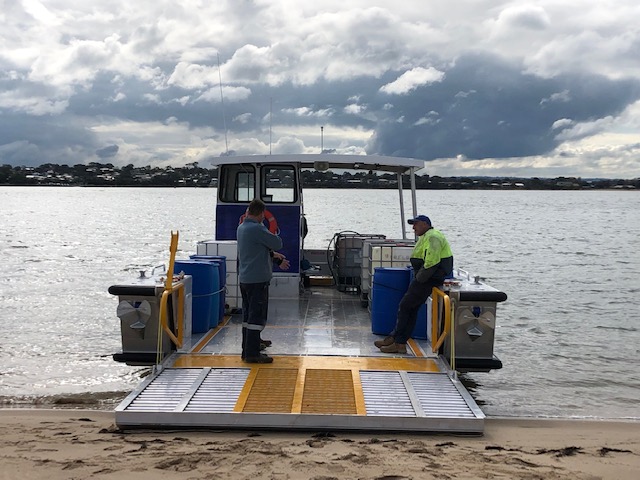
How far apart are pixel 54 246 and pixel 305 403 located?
29041 millimetres

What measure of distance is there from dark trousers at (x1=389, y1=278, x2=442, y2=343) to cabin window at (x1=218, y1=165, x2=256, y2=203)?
3.69 meters

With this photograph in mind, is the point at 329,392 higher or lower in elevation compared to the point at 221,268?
lower

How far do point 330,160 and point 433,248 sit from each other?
3335 mm

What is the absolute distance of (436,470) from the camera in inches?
174

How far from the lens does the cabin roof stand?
30.3ft

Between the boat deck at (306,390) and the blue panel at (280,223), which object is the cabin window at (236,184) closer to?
the blue panel at (280,223)

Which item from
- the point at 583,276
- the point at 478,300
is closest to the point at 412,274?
the point at 478,300

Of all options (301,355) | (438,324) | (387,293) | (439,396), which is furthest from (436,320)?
(301,355)

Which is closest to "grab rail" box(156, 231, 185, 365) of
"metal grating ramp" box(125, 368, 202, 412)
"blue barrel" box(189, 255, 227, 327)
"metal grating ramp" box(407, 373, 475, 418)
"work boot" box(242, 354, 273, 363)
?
"metal grating ramp" box(125, 368, 202, 412)

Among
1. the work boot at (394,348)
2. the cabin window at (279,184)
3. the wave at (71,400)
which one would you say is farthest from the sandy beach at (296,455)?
the cabin window at (279,184)

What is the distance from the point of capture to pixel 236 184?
9633 mm

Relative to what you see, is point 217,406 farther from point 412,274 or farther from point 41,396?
point 41,396

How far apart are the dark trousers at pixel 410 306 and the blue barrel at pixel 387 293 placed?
453 millimetres

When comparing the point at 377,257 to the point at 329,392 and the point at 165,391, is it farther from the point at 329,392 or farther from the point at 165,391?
the point at 165,391
